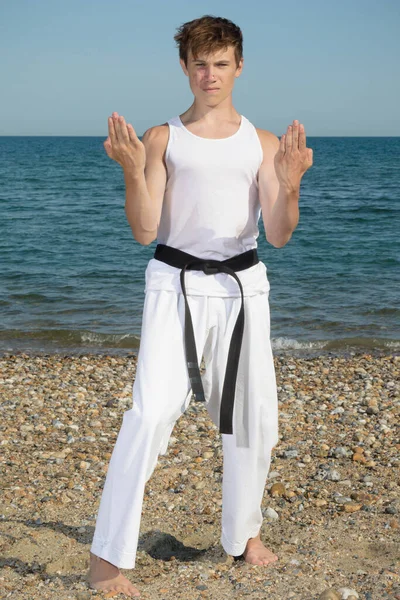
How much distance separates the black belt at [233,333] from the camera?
3.12 m

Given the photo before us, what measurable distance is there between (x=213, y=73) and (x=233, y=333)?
1103mm

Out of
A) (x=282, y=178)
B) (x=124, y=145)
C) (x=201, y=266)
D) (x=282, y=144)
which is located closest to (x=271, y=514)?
(x=201, y=266)

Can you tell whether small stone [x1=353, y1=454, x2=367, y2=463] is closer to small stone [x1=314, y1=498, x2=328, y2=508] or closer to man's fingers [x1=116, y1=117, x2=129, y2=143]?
small stone [x1=314, y1=498, x2=328, y2=508]

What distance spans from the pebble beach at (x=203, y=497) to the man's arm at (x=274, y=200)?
1662 millimetres

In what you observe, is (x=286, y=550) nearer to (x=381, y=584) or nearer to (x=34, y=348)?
(x=381, y=584)

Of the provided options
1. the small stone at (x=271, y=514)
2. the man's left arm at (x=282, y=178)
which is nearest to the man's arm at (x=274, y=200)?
the man's left arm at (x=282, y=178)

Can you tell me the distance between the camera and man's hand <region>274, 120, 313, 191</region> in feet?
9.61

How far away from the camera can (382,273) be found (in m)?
16.0

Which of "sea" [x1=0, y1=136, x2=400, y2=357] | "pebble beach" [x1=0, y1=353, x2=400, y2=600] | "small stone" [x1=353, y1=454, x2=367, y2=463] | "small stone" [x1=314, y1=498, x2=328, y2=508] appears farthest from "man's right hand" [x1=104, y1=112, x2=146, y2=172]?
"sea" [x1=0, y1=136, x2=400, y2=357]

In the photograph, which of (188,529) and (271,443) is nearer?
(271,443)

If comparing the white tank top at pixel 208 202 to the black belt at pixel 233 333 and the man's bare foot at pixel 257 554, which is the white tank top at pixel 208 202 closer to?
the black belt at pixel 233 333

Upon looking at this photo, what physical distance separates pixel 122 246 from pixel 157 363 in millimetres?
17990

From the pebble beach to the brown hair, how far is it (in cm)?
243

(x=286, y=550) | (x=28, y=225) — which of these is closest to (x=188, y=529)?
(x=286, y=550)
